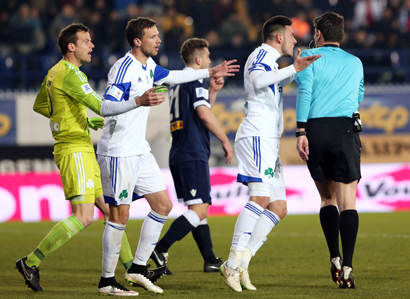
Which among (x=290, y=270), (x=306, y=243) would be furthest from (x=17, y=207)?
(x=290, y=270)

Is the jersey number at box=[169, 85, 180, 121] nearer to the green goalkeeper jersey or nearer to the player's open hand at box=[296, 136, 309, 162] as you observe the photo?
the green goalkeeper jersey

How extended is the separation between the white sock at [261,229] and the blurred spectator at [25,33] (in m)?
11.9

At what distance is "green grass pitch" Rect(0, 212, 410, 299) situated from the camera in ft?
15.2

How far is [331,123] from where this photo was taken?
492cm

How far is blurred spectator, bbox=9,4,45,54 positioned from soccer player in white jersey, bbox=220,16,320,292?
11.6 m

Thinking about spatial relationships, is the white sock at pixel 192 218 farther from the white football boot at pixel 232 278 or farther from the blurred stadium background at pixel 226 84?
the blurred stadium background at pixel 226 84

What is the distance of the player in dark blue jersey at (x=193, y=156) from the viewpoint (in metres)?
5.89

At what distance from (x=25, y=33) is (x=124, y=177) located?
11834mm

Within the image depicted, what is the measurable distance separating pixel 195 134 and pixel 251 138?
1304 millimetres

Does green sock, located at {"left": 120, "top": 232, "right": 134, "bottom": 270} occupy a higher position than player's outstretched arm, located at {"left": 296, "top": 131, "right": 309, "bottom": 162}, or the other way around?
player's outstretched arm, located at {"left": 296, "top": 131, "right": 309, "bottom": 162}

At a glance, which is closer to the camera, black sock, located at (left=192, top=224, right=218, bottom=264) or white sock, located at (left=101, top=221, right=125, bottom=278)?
white sock, located at (left=101, top=221, right=125, bottom=278)

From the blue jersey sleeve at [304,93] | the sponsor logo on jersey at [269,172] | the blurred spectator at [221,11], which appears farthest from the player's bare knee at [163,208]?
the blurred spectator at [221,11]

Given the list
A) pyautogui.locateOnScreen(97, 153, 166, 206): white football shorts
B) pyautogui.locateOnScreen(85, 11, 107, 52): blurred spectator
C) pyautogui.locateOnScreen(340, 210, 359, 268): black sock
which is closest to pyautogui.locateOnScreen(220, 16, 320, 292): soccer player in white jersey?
pyautogui.locateOnScreen(340, 210, 359, 268): black sock

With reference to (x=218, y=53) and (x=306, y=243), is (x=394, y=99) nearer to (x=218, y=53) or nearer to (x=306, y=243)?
(x=218, y=53)
